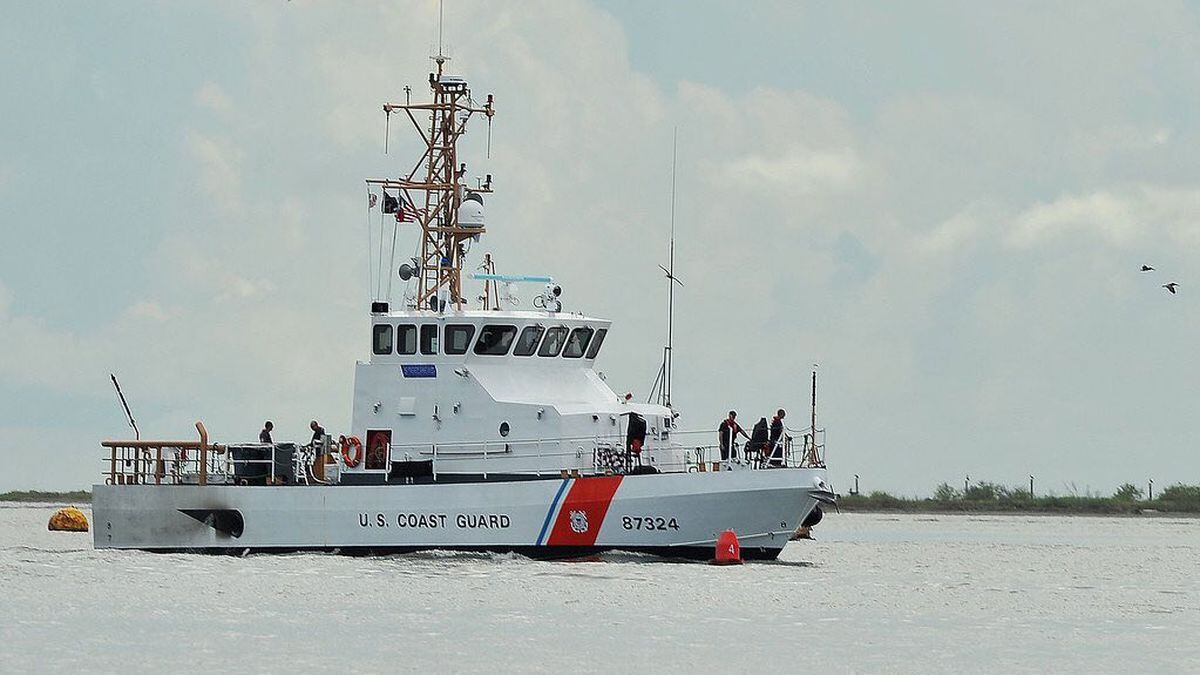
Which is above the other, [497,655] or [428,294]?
[428,294]

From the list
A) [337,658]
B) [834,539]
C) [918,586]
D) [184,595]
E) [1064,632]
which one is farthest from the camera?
[834,539]

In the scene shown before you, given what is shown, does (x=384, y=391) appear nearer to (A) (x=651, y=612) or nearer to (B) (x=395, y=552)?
(B) (x=395, y=552)

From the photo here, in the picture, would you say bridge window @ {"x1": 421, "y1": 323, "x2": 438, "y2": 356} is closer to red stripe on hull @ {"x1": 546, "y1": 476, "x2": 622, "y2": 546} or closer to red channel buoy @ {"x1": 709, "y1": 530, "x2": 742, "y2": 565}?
red stripe on hull @ {"x1": 546, "y1": 476, "x2": 622, "y2": 546}

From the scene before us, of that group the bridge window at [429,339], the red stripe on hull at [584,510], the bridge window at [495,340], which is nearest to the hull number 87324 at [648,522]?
the red stripe on hull at [584,510]

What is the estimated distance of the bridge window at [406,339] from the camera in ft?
124

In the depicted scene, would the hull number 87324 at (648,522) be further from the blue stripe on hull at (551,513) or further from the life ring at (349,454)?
the life ring at (349,454)

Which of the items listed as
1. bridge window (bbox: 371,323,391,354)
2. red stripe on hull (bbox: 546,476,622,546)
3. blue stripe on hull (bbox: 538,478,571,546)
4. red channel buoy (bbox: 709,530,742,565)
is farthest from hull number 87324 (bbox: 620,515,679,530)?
bridge window (bbox: 371,323,391,354)

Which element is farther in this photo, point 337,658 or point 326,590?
point 326,590

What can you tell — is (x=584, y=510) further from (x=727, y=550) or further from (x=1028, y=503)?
(x=1028, y=503)

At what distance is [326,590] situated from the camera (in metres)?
31.7

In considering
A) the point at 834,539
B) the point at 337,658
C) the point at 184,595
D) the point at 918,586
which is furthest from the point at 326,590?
the point at 834,539

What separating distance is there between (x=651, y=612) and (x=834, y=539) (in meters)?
25.4

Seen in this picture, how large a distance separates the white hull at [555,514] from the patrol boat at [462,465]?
2 cm

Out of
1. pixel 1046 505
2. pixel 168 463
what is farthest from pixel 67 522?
pixel 1046 505
